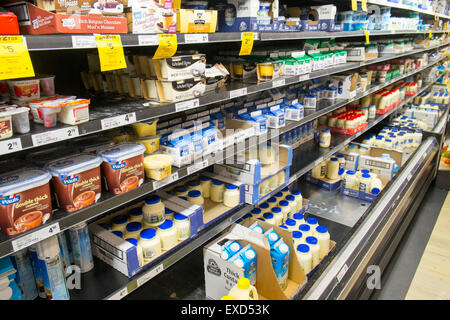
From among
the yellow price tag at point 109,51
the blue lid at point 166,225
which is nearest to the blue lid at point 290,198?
the blue lid at point 166,225

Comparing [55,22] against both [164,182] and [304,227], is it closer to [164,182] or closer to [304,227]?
[164,182]

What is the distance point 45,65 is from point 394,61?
473 cm

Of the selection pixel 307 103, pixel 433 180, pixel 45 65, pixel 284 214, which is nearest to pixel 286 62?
pixel 307 103

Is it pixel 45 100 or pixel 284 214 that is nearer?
pixel 45 100

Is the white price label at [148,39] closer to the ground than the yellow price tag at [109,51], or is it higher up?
higher up

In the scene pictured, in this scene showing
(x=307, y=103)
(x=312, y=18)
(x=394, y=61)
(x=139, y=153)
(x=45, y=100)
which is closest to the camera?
(x=45, y=100)

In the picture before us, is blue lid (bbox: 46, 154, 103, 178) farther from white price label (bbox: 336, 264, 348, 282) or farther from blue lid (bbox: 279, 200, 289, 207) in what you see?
blue lid (bbox: 279, 200, 289, 207)

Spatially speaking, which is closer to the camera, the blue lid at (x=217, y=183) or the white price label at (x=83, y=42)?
the white price label at (x=83, y=42)

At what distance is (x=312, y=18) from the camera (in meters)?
2.55

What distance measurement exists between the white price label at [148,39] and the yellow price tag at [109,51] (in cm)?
9

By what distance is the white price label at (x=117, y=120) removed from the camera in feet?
3.83

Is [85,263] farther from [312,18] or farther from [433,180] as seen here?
[433,180]

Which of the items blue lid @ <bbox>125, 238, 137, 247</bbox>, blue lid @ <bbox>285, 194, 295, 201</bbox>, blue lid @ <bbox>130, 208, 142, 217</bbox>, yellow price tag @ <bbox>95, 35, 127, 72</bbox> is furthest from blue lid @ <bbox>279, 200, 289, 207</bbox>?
yellow price tag @ <bbox>95, 35, 127, 72</bbox>

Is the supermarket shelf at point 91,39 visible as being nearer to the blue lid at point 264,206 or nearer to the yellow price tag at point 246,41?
the yellow price tag at point 246,41
